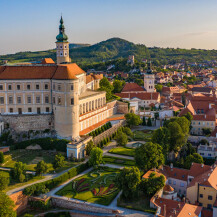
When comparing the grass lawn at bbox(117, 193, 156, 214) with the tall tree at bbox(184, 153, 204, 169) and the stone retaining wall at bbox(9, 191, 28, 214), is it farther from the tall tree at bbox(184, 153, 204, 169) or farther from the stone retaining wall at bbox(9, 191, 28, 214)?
the tall tree at bbox(184, 153, 204, 169)

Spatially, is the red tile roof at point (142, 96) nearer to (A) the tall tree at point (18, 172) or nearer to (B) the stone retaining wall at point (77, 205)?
(A) the tall tree at point (18, 172)

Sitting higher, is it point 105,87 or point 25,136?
point 105,87

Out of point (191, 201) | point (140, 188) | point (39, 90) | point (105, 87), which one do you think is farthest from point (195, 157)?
point (105, 87)

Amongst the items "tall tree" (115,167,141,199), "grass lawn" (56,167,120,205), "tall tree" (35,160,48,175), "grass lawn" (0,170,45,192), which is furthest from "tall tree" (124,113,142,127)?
"grass lawn" (0,170,45,192)

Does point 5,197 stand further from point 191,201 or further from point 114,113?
point 114,113

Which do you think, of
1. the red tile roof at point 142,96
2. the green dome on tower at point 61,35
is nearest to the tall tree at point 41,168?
the green dome on tower at point 61,35

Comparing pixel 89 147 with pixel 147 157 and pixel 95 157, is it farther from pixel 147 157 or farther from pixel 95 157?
pixel 147 157
